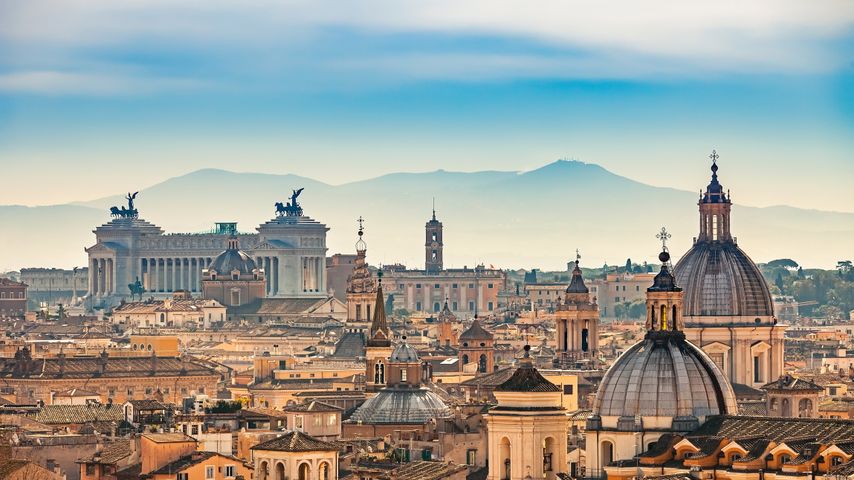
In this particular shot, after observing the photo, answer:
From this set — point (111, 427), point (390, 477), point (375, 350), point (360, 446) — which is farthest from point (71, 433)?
point (375, 350)

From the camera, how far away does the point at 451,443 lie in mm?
95875

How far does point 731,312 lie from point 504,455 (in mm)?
50154

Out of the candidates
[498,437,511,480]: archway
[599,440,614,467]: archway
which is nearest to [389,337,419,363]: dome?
[599,440,614,467]: archway

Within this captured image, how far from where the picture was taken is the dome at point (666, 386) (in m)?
74.3

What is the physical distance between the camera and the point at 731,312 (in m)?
123

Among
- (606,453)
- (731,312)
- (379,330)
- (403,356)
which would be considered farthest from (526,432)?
(379,330)

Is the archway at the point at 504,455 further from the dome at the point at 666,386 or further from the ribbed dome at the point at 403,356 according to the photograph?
the ribbed dome at the point at 403,356

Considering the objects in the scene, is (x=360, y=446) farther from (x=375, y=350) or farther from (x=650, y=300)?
(x=375, y=350)

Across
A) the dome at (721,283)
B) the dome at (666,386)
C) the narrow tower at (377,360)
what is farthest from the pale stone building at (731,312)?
the dome at (666,386)

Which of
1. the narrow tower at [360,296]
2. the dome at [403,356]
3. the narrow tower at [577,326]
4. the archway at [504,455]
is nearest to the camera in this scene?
the archway at [504,455]

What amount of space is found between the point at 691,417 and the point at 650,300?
6864 millimetres

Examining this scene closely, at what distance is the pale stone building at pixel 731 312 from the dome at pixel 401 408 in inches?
436

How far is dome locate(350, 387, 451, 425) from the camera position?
→ 11181 centimetres

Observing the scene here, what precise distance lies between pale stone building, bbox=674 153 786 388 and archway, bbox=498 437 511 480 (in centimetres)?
4776
